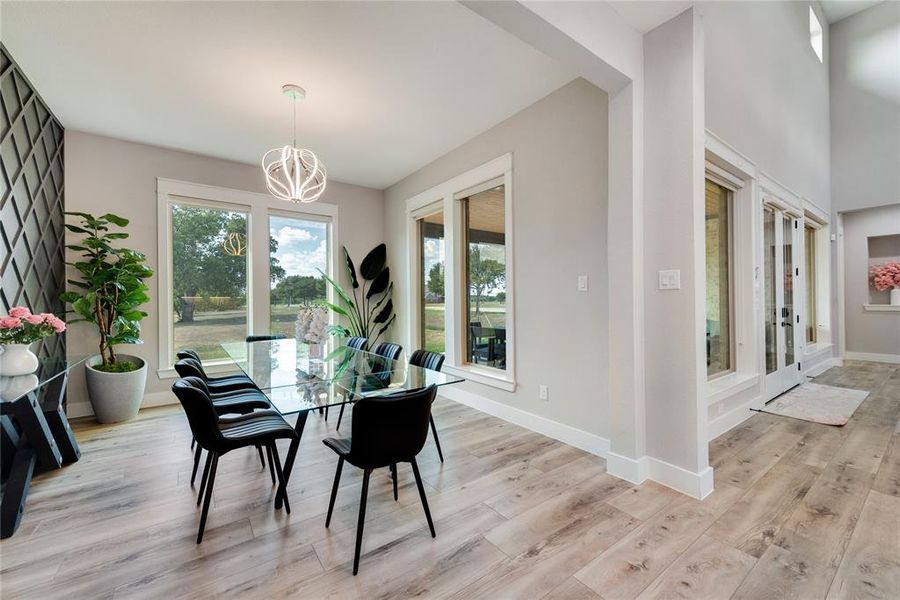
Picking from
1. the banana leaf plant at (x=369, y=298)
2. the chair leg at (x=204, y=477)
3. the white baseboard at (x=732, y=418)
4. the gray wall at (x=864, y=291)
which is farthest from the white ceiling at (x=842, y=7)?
the chair leg at (x=204, y=477)

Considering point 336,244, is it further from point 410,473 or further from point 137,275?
point 410,473

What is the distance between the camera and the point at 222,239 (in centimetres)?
445

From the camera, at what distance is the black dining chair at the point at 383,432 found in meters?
1.56

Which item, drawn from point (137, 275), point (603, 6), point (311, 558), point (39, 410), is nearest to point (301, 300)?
point (137, 275)

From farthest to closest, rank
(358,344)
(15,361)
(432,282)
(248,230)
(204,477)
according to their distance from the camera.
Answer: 1. (432,282)
2. (248,230)
3. (358,344)
4. (15,361)
5. (204,477)

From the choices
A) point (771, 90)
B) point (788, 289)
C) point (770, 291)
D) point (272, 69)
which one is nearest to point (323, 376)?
point (272, 69)

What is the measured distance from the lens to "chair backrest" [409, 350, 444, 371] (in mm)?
2654

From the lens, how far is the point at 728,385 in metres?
3.20

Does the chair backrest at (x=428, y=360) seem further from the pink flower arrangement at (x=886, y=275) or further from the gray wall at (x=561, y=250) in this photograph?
the pink flower arrangement at (x=886, y=275)

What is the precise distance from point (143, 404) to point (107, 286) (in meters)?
1.32

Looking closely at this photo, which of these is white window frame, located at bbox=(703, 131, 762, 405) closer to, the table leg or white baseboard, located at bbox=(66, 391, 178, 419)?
the table leg

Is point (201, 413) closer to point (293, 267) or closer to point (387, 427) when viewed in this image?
point (387, 427)

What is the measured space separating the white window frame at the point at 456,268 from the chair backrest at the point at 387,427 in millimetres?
1857

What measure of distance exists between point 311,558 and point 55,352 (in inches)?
134
